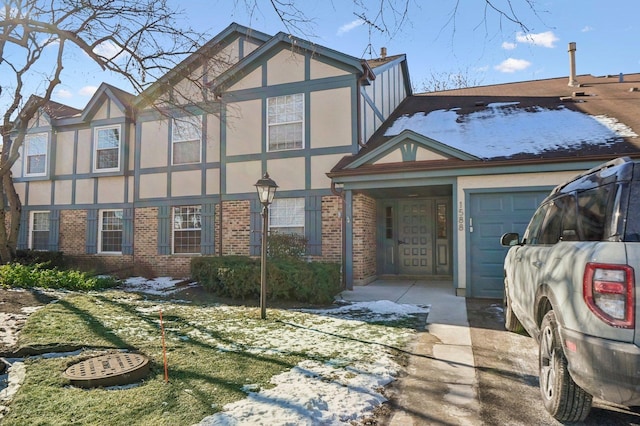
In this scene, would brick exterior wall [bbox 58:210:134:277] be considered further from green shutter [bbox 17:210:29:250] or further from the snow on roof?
the snow on roof

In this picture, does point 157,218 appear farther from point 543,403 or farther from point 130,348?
point 543,403

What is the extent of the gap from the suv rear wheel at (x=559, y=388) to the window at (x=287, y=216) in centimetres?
816

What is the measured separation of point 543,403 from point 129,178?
1362 centimetres

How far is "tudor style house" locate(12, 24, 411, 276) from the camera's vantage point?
10766 millimetres

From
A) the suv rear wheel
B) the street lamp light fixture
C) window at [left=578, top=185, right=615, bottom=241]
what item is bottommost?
the suv rear wheel

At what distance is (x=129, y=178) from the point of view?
13.8m

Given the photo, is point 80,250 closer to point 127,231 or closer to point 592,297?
point 127,231

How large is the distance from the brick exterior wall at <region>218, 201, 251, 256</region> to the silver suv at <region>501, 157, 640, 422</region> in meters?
9.10

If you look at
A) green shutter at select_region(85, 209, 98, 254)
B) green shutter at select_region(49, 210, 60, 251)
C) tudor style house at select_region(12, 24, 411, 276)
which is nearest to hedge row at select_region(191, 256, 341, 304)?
tudor style house at select_region(12, 24, 411, 276)

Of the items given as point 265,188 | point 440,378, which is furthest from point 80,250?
point 440,378

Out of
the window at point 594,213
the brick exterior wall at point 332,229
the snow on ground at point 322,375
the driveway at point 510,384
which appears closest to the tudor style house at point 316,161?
the brick exterior wall at point 332,229

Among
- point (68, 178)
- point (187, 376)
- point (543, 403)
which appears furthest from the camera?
point (68, 178)

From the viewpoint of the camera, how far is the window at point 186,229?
1260 centimetres

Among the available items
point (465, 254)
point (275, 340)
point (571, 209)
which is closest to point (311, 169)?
point (465, 254)
